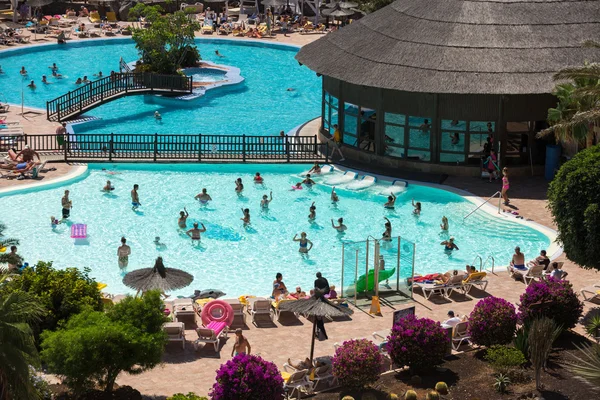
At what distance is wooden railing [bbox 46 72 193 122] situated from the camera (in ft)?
161

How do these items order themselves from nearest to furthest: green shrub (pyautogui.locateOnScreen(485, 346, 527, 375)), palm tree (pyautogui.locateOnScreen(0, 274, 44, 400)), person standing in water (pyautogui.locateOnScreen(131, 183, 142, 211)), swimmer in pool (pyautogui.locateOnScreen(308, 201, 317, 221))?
palm tree (pyautogui.locateOnScreen(0, 274, 44, 400)), green shrub (pyautogui.locateOnScreen(485, 346, 527, 375)), swimmer in pool (pyautogui.locateOnScreen(308, 201, 317, 221)), person standing in water (pyautogui.locateOnScreen(131, 183, 142, 211))

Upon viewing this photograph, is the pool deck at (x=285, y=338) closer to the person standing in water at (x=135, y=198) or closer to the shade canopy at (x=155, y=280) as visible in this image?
the shade canopy at (x=155, y=280)

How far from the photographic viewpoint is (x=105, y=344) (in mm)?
21297

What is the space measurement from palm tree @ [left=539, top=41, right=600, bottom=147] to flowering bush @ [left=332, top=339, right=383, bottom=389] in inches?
425

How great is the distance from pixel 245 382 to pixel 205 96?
3509cm

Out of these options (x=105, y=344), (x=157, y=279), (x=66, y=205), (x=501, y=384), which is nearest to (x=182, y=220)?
(x=66, y=205)

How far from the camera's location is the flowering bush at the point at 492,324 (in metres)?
25.3

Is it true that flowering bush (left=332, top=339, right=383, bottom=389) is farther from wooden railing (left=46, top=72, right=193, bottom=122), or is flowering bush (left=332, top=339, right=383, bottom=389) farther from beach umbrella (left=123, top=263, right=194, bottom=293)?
wooden railing (left=46, top=72, right=193, bottom=122)

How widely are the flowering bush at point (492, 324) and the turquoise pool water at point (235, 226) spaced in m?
4.38

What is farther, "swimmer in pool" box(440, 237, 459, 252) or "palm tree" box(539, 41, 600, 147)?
"swimmer in pool" box(440, 237, 459, 252)

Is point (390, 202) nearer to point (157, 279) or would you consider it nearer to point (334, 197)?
point (334, 197)

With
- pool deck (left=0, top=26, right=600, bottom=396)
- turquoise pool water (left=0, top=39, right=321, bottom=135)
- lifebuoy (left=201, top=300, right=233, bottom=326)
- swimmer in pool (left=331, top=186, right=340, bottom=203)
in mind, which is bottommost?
pool deck (left=0, top=26, right=600, bottom=396)

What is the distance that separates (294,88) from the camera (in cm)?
5838

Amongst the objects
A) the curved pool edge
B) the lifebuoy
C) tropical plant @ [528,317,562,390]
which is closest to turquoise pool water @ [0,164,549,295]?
the curved pool edge
